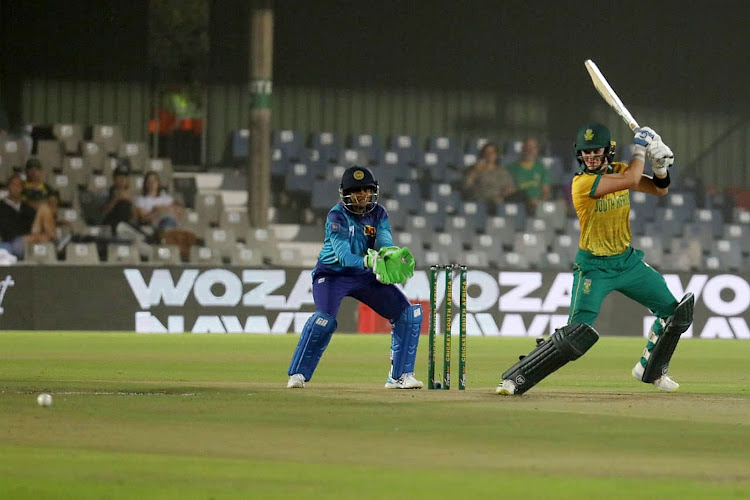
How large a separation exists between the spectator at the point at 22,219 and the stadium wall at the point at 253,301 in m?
1.20

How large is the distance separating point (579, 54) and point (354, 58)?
13.1ft

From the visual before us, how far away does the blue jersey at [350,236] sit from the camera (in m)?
9.87

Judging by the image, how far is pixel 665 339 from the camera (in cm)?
984

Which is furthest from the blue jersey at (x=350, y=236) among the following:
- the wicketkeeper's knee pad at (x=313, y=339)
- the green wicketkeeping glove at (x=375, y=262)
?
the wicketkeeper's knee pad at (x=313, y=339)

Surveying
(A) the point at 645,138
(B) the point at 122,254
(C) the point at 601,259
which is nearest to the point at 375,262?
(C) the point at 601,259

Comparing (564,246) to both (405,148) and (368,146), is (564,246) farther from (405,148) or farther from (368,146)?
(368,146)

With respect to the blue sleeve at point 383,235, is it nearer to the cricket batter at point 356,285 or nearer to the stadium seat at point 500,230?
the cricket batter at point 356,285

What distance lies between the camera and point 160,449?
6.46 meters

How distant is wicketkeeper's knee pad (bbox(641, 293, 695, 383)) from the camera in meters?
9.73

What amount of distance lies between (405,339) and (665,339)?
1.77 m

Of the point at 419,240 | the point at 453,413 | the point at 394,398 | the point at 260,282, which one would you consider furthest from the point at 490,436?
the point at 419,240

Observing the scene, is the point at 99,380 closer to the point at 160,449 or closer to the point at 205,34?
the point at 160,449

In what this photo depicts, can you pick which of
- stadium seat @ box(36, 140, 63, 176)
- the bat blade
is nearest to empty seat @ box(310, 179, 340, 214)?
stadium seat @ box(36, 140, 63, 176)

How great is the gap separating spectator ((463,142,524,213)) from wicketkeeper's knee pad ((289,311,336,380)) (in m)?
13.3
